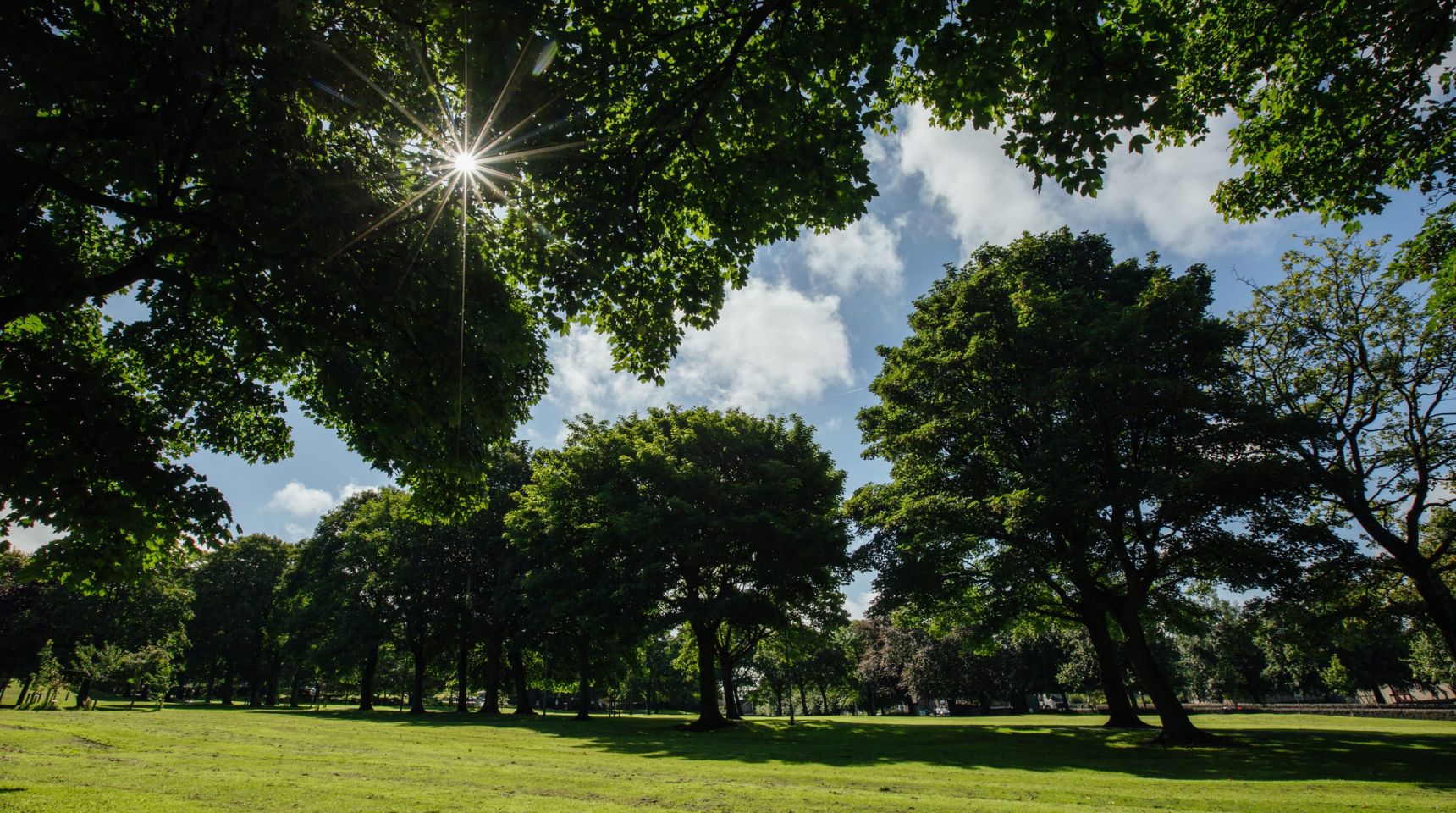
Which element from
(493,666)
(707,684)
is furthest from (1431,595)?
(493,666)

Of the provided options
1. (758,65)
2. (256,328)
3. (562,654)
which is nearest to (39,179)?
(256,328)

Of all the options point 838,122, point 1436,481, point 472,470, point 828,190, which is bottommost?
point 472,470

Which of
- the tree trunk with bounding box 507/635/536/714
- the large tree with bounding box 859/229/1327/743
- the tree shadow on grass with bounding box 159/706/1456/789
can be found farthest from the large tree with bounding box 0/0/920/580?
the tree trunk with bounding box 507/635/536/714

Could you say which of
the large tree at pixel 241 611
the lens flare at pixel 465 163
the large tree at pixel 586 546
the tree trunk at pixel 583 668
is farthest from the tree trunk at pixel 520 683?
the lens flare at pixel 465 163

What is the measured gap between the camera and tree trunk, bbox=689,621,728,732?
32.6 m

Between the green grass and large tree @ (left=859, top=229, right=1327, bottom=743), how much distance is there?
6.29m

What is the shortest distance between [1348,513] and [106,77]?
37.9 meters

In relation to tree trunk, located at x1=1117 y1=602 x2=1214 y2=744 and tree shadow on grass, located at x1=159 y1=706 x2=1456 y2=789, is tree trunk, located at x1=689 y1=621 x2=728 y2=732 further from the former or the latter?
tree trunk, located at x1=1117 y1=602 x2=1214 y2=744

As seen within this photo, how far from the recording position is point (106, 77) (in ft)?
25.8

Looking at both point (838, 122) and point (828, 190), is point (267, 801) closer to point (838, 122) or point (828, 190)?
point (828, 190)

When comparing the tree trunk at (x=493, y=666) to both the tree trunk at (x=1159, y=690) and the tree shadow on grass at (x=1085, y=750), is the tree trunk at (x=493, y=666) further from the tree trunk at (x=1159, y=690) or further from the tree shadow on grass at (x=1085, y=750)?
the tree trunk at (x=1159, y=690)

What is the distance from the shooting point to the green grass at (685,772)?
9781 millimetres

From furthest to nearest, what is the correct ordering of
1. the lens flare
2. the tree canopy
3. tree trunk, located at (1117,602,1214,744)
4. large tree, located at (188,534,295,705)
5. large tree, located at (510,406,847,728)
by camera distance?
1. large tree, located at (188,534,295,705)
2. large tree, located at (510,406,847,728)
3. tree trunk, located at (1117,602,1214,744)
4. the lens flare
5. the tree canopy

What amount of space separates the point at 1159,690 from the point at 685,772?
1910cm
